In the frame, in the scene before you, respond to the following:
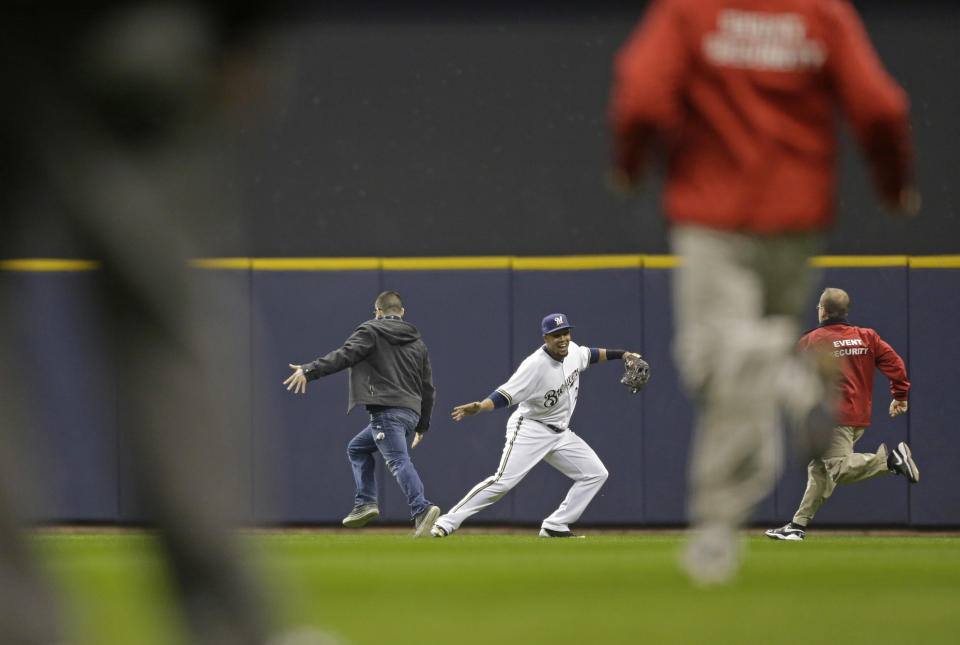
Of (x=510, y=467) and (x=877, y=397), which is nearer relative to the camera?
(x=510, y=467)

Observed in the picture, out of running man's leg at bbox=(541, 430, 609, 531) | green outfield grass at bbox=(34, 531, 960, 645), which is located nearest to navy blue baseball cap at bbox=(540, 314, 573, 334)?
running man's leg at bbox=(541, 430, 609, 531)

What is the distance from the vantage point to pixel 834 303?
35.4 feet

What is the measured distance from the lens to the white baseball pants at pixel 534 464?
10945 mm

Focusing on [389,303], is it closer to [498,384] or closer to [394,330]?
[394,330]

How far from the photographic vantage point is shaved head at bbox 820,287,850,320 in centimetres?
1075

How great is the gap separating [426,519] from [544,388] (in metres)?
1.49

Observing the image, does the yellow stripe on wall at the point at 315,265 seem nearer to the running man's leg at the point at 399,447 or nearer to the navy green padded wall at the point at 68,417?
the navy green padded wall at the point at 68,417

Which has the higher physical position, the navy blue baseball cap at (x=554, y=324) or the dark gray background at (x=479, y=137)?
the dark gray background at (x=479, y=137)

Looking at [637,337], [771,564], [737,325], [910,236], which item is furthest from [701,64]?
[910,236]

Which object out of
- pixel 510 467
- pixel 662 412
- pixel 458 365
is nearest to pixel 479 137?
pixel 458 365

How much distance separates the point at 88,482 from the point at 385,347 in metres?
4.48

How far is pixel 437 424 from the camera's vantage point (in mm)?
13836

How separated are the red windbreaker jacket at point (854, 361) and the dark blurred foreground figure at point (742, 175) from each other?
24.0 feet

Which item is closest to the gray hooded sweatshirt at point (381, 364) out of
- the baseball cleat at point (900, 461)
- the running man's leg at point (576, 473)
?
the running man's leg at point (576, 473)
